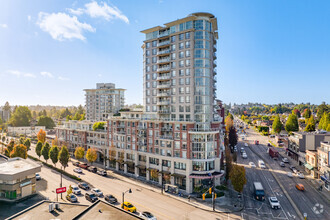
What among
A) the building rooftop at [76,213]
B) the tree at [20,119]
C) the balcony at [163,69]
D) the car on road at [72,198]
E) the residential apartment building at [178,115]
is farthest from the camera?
the tree at [20,119]

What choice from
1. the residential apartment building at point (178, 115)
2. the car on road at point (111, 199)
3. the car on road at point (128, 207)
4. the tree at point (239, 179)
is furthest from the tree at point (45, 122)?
the tree at point (239, 179)

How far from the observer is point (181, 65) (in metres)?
58.6

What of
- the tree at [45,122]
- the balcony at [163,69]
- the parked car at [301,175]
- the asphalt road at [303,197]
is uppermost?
Answer: the balcony at [163,69]

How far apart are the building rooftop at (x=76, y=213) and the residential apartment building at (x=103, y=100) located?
98.9m

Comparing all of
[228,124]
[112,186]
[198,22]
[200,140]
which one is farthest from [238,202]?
[228,124]

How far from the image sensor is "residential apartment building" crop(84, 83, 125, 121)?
128250 mm

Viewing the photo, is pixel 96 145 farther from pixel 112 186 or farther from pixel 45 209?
pixel 45 209

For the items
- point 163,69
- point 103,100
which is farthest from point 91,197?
point 103,100

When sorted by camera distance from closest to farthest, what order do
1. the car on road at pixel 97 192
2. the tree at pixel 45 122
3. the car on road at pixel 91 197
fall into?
the car on road at pixel 91 197
the car on road at pixel 97 192
the tree at pixel 45 122

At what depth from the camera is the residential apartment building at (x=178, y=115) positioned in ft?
176

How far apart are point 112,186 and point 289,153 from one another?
78.5m

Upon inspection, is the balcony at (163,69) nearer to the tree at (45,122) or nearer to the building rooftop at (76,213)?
the building rooftop at (76,213)

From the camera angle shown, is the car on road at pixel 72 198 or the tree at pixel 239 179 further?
the tree at pixel 239 179

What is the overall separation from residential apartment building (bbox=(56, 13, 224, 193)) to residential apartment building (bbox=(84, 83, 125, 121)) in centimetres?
6394
